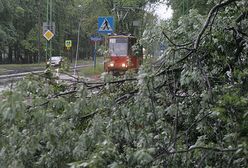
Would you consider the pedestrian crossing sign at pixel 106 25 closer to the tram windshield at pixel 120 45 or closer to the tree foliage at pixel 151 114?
the tram windshield at pixel 120 45

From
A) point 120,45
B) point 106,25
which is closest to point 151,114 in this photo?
point 106,25

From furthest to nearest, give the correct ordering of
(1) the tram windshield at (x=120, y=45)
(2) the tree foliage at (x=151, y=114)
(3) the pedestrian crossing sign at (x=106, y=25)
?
(1) the tram windshield at (x=120, y=45)
(3) the pedestrian crossing sign at (x=106, y=25)
(2) the tree foliage at (x=151, y=114)

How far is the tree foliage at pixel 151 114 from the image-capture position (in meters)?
2.53

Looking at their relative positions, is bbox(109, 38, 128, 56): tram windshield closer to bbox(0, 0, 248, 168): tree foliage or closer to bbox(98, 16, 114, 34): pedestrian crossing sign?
bbox(98, 16, 114, 34): pedestrian crossing sign

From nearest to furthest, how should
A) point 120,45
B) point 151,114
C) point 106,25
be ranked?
point 151,114 → point 106,25 → point 120,45

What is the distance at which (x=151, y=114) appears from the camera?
10.7 ft

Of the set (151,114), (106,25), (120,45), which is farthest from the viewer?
(120,45)

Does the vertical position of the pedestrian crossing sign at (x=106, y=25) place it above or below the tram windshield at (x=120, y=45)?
above

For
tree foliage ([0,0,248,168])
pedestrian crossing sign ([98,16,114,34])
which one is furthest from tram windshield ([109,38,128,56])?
tree foliage ([0,0,248,168])

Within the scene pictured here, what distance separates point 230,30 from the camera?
3.72 m

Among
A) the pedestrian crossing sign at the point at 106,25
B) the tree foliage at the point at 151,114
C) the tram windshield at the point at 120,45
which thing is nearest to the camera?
the tree foliage at the point at 151,114

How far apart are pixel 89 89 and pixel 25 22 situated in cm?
5001

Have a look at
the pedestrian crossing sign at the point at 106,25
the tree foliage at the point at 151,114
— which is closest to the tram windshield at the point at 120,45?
the pedestrian crossing sign at the point at 106,25

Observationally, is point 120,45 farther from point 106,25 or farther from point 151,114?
point 151,114
